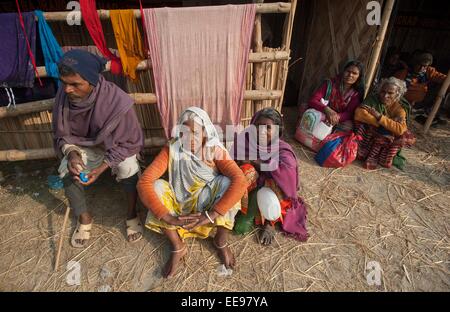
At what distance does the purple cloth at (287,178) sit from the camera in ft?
8.84

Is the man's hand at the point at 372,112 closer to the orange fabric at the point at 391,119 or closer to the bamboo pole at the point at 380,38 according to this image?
the orange fabric at the point at 391,119

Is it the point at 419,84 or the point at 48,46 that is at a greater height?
the point at 48,46

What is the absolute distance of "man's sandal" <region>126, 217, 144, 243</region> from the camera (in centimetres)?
290

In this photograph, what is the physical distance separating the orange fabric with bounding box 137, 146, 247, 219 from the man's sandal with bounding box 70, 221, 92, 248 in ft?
2.77

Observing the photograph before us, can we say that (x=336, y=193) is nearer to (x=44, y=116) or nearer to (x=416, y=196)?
(x=416, y=196)

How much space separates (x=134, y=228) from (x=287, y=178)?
1.60 m

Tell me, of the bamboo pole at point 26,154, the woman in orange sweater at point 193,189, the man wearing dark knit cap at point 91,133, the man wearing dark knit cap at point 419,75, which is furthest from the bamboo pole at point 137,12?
the man wearing dark knit cap at point 419,75

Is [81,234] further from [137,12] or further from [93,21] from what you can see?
[137,12]

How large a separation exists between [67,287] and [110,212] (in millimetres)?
883

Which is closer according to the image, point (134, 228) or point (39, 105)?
point (134, 228)

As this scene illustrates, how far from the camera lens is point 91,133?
108 inches

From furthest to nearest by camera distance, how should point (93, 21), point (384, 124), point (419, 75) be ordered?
point (419, 75) → point (384, 124) → point (93, 21)

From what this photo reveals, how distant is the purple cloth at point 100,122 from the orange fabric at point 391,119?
277 centimetres

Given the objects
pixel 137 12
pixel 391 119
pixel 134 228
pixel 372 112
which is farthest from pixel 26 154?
pixel 391 119
